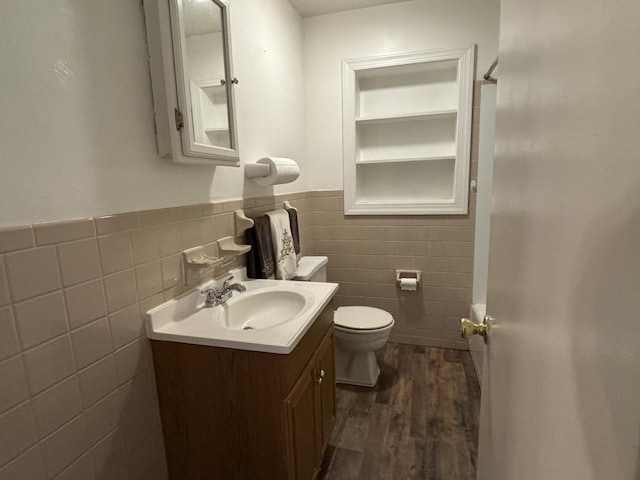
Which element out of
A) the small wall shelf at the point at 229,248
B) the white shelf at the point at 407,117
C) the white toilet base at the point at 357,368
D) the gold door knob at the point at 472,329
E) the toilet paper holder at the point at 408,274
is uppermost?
the white shelf at the point at 407,117

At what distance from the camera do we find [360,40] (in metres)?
2.51

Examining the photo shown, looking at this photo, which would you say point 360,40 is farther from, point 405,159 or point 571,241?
point 571,241

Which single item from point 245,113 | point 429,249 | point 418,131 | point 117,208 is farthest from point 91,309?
point 418,131

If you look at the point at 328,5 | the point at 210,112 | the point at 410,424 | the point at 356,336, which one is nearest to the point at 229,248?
the point at 210,112

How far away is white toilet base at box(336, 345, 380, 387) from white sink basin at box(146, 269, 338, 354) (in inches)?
32.2

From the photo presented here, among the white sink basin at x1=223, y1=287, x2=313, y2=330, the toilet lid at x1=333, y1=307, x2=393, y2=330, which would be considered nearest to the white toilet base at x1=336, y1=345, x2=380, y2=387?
the toilet lid at x1=333, y1=307, x2=393, y2=330

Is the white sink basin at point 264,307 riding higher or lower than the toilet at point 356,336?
higher

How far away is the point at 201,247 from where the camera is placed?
1412 mm

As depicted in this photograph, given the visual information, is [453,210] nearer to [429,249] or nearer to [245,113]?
[429,249]

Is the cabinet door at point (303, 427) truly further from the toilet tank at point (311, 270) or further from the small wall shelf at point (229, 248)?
the toilet tank at point (311, 270)

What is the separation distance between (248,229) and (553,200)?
1451 millimetres

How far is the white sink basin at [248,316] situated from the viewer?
111 centimetres

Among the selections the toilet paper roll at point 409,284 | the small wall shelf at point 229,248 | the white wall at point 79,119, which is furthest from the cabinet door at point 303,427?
the toilet paper roll at point 409,284

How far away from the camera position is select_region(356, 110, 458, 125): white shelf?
245 centimetres
